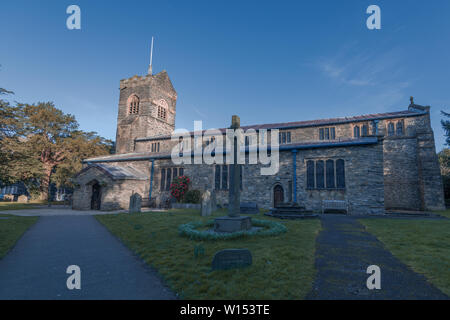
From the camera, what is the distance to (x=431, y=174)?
19031 mm

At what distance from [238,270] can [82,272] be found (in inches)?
119

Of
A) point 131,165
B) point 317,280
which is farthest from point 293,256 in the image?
point 131,165

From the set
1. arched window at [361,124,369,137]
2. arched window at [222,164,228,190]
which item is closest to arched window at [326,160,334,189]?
arched window at [222,164,228,190]

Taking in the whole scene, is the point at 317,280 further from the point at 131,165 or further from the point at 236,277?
the point at 131,165

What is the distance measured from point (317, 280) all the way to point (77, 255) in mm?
5556

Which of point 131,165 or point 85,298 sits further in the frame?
point 131,165

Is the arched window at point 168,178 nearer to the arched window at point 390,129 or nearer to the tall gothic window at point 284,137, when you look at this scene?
the tall gothic window at point 284,137

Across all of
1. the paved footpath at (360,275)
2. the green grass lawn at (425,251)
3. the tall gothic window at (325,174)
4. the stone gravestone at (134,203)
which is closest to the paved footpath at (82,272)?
the paved footpath at (360,275)

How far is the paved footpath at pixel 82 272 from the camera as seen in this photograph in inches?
130

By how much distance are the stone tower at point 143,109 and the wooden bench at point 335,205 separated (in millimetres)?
24534

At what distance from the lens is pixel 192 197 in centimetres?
1808

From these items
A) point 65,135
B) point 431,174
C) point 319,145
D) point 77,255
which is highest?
point 65,135

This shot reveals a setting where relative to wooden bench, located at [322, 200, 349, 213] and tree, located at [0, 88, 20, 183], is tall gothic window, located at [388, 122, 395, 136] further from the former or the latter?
tree, located at [0, 88, 20, 183]
